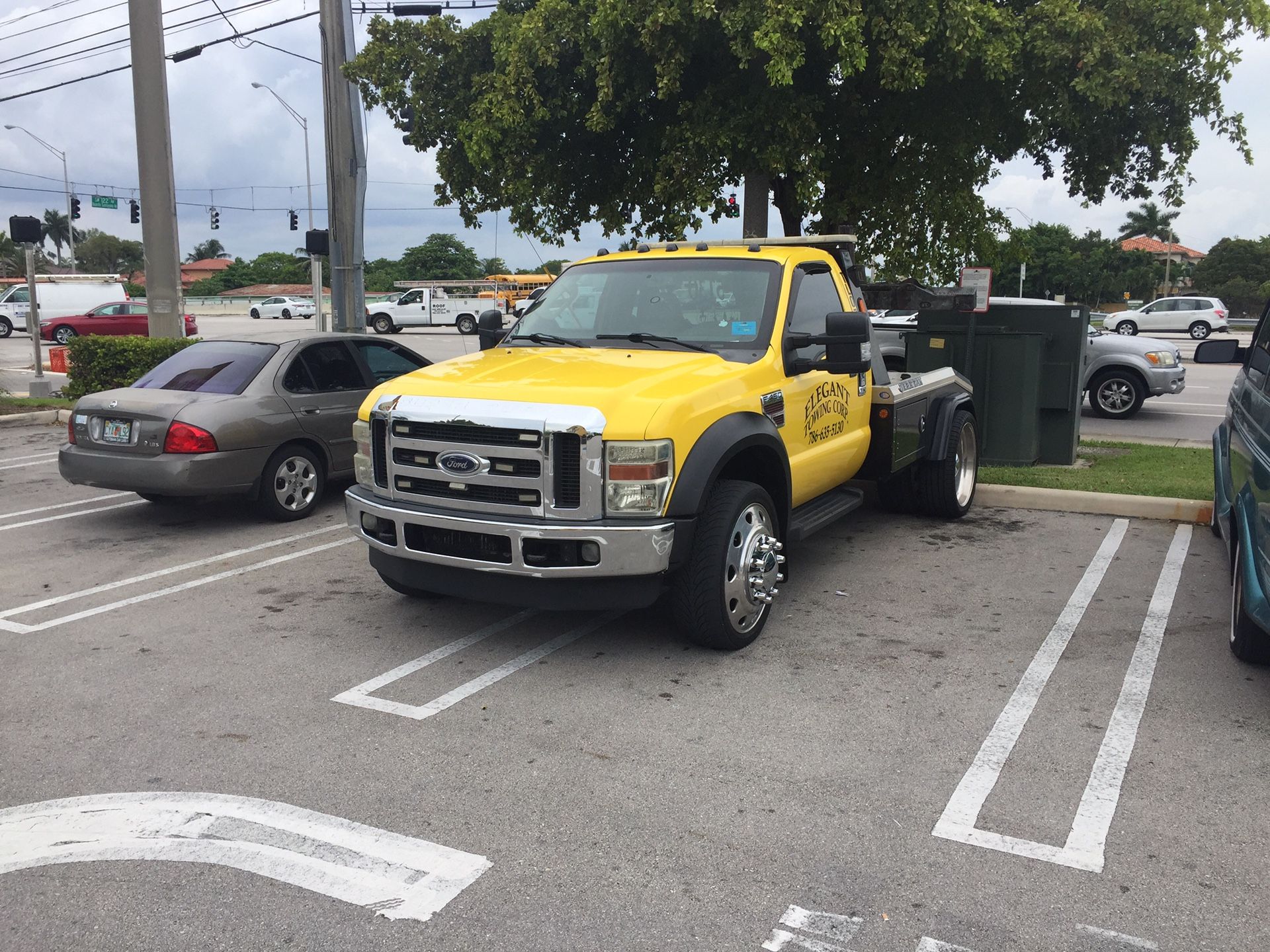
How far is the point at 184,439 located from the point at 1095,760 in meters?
6.32

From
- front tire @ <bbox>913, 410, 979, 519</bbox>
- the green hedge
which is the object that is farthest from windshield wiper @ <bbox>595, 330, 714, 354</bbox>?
the green hedge

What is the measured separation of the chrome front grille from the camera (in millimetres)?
4863

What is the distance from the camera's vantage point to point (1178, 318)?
3888 centimetres

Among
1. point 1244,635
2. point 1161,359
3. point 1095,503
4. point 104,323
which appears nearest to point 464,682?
point 1244,635

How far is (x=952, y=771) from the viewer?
405cm

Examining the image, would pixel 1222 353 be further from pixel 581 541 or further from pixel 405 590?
pixel 405 590

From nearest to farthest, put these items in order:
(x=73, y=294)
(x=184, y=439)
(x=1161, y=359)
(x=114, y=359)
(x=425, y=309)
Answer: (x=184, y=439)
(x=114, y=359)
(x=1161, y=359)
(x=73, y=294)
(x=425, y=309)

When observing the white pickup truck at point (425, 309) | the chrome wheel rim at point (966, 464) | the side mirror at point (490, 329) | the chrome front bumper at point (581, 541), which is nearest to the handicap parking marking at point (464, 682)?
the chrome front bumper at point (581, 541)

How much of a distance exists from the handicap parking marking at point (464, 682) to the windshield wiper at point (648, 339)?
1550 millimetres

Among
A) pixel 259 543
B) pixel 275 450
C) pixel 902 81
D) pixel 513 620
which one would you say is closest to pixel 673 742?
pixel 513 620

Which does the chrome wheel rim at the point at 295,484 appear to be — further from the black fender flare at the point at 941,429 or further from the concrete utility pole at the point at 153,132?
the concrete utility pole at the point at 153,132

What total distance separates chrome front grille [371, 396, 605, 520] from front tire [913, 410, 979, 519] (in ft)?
13.1

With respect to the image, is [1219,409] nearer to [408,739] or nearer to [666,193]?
[666,193]

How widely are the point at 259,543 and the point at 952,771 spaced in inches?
215
